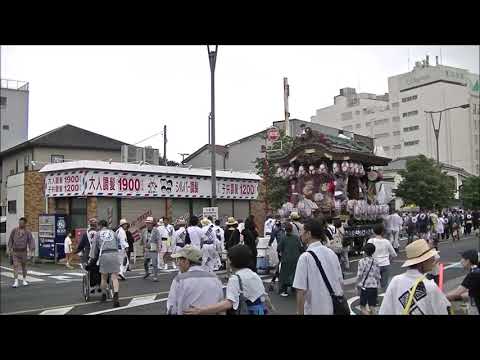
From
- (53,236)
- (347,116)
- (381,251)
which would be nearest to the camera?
(381,251)

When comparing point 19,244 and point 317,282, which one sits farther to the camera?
point 19,244

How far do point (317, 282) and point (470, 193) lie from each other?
29.1m

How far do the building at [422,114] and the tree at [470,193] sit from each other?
1.13m

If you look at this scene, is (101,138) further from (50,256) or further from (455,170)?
(455,170)

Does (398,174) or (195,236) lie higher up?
(398,174)

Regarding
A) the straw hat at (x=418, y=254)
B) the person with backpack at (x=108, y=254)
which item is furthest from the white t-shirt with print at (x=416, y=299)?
the person with backpack at (x=108, y=254)

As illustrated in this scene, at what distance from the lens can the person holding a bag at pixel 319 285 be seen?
4.97 m

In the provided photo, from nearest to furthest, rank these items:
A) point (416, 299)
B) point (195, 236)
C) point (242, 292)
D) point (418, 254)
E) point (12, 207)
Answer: point (416, 299) < point (418, 254) < point (242, 292) < point (195, 236) < point (12, 207)

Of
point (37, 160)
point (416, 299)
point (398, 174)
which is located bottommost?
point (416, 299)

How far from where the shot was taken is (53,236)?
20.8 m

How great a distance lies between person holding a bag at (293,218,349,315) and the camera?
16.3 ft

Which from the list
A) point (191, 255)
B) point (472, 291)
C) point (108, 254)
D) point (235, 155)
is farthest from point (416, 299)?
point (235, 155)

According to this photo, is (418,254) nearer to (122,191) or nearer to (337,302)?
(337,302)
